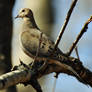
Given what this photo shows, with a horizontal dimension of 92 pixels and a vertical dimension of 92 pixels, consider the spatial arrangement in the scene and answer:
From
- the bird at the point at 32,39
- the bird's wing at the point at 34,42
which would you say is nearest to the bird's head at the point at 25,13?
the bird at the point at 32,39

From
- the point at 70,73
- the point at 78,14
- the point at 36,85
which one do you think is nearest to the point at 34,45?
the point at 70,73

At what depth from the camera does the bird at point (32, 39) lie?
5.31 meters

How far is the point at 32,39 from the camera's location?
588 centimetres

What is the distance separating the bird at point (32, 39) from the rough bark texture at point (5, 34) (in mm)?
385

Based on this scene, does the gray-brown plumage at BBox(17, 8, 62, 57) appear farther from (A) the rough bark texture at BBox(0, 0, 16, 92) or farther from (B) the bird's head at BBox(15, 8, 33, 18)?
(A) the rough bark texture at BBox(0, 0, 16, 92)

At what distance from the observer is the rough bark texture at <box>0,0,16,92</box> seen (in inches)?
200

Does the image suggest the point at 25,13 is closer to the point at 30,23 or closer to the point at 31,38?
the point at 30,23

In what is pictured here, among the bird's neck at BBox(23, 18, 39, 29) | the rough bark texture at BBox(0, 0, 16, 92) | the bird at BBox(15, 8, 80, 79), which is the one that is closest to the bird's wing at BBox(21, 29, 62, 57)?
the bird at BBox(15, 8, 80, 79)

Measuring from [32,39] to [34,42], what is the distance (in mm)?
139

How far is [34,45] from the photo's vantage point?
572 cm

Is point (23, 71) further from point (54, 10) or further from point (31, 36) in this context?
point (54, 10)

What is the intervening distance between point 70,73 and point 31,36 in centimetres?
179

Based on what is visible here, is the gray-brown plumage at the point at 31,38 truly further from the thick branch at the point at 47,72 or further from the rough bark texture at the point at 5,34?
the thick branch at the point at 47,72

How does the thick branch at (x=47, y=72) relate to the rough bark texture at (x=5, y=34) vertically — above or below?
above
